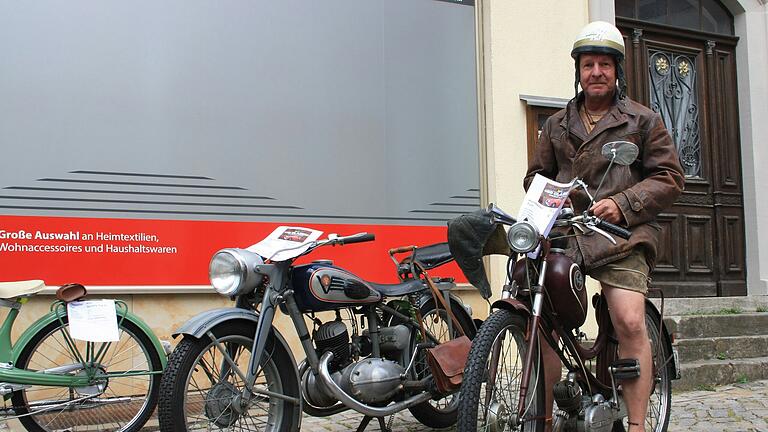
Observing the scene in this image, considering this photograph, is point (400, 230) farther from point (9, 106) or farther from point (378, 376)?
point (9, 106)

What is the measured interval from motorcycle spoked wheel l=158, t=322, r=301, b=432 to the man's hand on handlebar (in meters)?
1.57

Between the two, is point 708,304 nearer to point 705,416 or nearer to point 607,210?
point 705,416

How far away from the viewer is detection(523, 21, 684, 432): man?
3.65m

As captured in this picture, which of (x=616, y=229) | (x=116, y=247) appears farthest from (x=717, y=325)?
(x=116, y=247)

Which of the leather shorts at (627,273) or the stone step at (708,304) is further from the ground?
the leather shorts at (627,273)

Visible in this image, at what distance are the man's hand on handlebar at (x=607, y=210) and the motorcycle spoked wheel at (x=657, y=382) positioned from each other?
689 millimetres

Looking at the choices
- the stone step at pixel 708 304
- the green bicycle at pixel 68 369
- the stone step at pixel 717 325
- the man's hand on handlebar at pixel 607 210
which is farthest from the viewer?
the stone step at pixel 708 304

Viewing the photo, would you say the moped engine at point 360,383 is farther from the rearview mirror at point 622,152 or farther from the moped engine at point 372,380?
the rearview mirror at point 622,152

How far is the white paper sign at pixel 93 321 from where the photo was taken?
418cm

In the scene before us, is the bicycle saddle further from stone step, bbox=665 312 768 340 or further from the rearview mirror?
stone step, bbox=665 312 768 340

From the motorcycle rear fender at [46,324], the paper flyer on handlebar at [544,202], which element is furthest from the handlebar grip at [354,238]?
the motorcycle rear fender at [46,324]

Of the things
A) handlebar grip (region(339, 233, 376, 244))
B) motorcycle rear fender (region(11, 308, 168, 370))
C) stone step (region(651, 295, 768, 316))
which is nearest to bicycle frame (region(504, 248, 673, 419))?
handlebar grip (region(339, 233, 376, 244))

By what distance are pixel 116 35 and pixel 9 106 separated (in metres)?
0.85

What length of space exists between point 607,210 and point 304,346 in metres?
1.57
